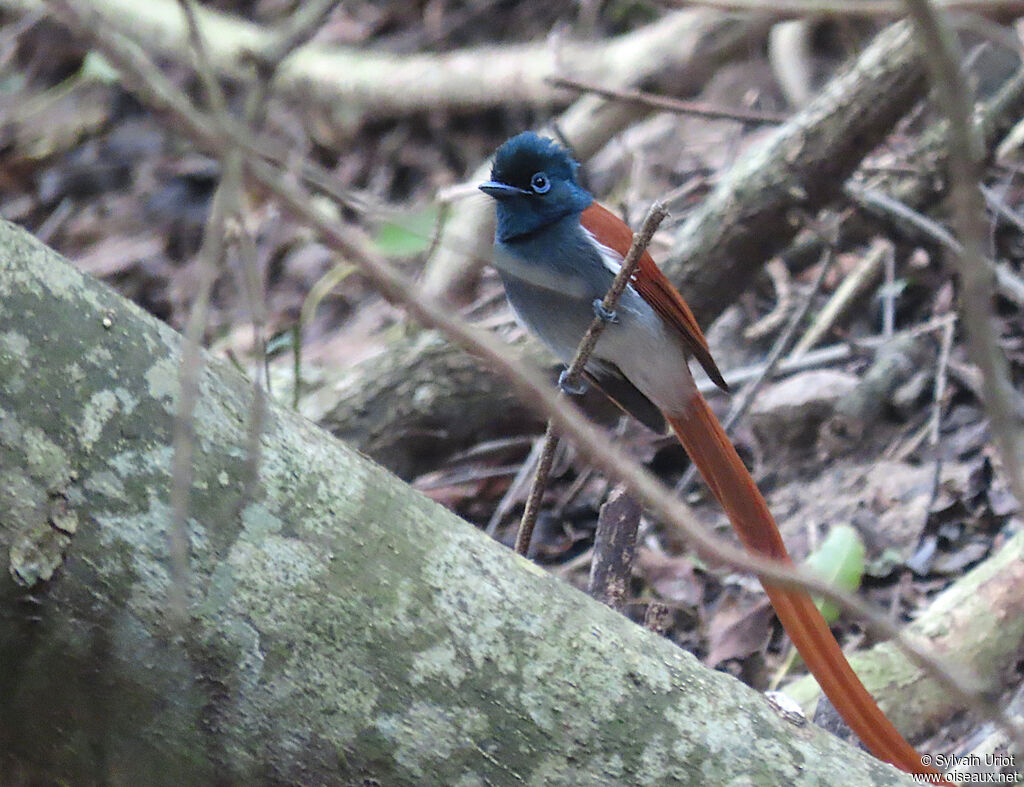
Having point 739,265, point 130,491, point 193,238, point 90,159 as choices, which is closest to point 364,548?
point 130,491

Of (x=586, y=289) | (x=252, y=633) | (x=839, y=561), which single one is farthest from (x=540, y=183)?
(x=252, y=633)

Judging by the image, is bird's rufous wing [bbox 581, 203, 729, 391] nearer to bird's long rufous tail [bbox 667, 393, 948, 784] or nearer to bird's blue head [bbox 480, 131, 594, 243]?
bird's blue head [bbox 480, 131, 594, 243]

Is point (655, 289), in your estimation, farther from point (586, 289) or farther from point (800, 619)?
point (800, 619)

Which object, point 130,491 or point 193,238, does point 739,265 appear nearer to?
point 130,491

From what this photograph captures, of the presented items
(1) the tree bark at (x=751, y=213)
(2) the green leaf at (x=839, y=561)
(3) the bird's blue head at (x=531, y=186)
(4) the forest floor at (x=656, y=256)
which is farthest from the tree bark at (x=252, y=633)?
(1) the tree bark at (x=751, y=213)

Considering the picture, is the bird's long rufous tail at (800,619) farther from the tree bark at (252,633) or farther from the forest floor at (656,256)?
the tree bark at (252,633)
